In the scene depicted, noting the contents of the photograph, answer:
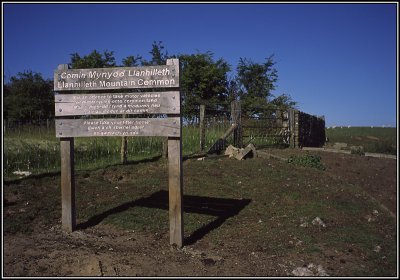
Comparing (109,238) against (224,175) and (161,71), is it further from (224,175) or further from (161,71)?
(224,175)

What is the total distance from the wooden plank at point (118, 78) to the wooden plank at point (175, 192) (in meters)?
0.90

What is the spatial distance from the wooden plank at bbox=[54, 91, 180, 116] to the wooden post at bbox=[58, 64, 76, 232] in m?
0.52

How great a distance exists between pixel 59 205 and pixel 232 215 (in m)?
3.46

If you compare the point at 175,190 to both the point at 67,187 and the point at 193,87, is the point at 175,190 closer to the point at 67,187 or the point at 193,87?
the point at 67,187

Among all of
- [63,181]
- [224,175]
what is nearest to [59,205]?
[63,181]

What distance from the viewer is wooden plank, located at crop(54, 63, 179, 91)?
5.35 m

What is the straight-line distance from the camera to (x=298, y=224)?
241 inches

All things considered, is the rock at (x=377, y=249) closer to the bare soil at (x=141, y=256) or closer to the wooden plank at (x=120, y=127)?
the bare soil at (x=141, y=256)

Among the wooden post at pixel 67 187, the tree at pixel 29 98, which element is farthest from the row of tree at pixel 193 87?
the wooden post at pixel 67 187

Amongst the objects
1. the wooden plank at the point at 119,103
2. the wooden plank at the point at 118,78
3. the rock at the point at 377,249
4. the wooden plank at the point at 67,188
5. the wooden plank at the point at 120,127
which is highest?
the wooden plank at the point at 118,78

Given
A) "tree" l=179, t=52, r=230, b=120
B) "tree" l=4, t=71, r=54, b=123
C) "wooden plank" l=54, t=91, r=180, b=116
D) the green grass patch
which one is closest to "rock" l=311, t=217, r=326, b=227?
"wooden plank" l=54, t=91, r=180, b=116

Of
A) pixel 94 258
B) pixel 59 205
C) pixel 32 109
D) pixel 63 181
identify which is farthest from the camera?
pixel 32 109

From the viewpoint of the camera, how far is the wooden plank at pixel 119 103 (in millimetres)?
5352

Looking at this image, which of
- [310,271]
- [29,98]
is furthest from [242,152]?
[29,98]
